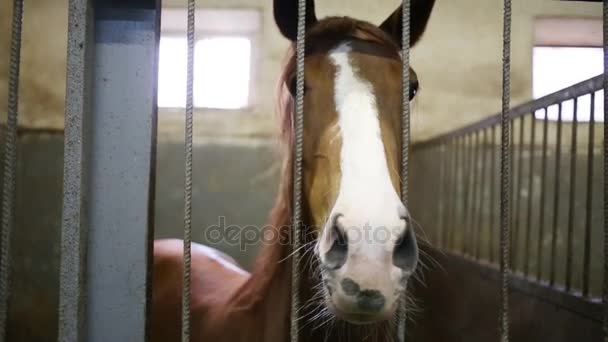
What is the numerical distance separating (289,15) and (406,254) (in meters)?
0.85

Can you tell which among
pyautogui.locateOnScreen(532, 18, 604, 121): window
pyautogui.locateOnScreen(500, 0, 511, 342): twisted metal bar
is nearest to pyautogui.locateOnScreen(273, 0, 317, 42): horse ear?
pyautogui.locateOnScreen(500, 0, 511, 342): twisted metal bar

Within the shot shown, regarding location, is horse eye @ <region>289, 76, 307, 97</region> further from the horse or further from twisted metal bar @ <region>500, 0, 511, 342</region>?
twisted metal bar @ <region>500, 0, 511, 342</region>

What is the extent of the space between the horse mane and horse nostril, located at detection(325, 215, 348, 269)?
429 millimetres

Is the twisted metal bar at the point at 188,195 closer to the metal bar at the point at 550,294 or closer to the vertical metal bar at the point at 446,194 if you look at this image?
the metal bar at the point at 550,294

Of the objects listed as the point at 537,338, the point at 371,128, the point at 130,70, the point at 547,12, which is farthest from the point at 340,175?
the point at 547,12

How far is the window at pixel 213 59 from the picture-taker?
3922 millimetres

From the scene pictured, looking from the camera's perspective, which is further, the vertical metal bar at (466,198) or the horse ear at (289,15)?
the vertical metal bar at (466,198)

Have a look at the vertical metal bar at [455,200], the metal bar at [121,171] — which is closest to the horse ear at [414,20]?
the metal bar at [121,171]

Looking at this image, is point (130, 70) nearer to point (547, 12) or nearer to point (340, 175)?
point (340, 175)

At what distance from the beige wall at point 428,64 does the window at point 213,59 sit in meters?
0.09

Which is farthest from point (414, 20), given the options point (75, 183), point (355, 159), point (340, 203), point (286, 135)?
point (75, 183)

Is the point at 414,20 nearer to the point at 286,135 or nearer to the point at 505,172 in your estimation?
the point at 286,135

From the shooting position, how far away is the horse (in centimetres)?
96

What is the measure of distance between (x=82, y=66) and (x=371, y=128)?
61 centimetres
